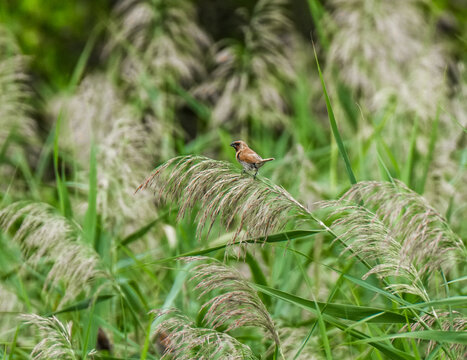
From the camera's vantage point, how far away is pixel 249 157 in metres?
1.65

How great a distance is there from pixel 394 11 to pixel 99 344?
3.61 meters

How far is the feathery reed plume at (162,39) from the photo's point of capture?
445 centimetres

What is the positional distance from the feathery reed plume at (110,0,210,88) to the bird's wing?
2.72 m

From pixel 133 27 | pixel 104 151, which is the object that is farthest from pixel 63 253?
pixel 133 27

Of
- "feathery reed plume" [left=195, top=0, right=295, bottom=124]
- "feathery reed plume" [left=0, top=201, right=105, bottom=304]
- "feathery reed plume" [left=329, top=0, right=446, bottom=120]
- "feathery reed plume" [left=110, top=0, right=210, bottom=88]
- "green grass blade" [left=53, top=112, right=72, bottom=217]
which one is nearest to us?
"feathery reed plume" [left=0, top=201, right=105, bottom=304]

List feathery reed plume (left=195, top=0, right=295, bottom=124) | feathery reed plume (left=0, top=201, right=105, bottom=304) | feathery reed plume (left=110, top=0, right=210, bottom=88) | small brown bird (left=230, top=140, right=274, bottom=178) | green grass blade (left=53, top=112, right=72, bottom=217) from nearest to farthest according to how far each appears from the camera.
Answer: small brown bird (left=230, top=140, right=274, bottom=178) < feathery reed plume (left=0, top=201, right=105, bottom=304) < green grass blade (left=53, top=112, right=72, bottom=217) < feathery reed plume (left=195, top=0, right=295, bottom=124) < feathery reed plume (left=110, top=0, right=210, bottom=88)

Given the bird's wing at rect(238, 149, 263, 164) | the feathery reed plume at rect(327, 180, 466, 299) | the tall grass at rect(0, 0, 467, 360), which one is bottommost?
the tall grass at rect(0, 0, 467, 360)

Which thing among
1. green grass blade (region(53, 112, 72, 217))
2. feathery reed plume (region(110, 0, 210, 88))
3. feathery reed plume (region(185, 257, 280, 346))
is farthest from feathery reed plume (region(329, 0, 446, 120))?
feathery reed plume (region(185, 257, 280, 346))

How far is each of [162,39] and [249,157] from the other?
301 cm

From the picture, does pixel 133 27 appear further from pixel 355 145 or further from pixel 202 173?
pixel 202 173

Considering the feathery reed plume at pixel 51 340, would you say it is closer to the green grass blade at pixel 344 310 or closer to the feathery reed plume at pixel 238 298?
the feathery reed plume at pixel 238 298

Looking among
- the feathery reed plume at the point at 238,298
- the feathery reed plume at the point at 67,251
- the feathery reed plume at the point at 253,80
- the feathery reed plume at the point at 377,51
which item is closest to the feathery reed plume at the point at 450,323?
the feathery reed plume at the point at 238,298

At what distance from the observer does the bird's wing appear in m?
1.63

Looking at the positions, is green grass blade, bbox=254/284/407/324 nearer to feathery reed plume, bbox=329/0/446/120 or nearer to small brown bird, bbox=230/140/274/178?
small brown bird, bbox=230/140/274/178
